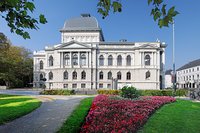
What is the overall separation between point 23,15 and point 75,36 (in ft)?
238

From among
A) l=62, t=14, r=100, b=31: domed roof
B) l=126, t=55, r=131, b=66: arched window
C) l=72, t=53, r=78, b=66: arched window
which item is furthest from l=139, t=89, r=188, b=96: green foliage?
l=62, t=14, r=100, b=31: domed roof

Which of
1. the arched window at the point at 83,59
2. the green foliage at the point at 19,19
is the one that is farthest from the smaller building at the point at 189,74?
the green foliage at the point at 19,19

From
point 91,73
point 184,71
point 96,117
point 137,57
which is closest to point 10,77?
point 91,73

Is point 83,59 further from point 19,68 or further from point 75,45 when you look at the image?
point 19,68

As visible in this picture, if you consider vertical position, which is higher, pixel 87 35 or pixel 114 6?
pixel 87 35

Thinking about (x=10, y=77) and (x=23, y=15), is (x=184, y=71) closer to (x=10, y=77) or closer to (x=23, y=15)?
(x=10, y=77)

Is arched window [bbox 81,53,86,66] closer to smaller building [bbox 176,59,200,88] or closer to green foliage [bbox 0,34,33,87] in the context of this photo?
green foliage [bbox 0,34,33,87]

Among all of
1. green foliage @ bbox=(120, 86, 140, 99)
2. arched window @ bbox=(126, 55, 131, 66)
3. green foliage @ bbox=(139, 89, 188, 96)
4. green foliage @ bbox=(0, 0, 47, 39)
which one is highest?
arched window @ bbox=(126, 55, 131, 66)

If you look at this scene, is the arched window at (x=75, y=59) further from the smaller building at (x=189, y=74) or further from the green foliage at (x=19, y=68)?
the smaller building at (x=189, y=74)

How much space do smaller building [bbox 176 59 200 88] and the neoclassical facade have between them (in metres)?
33.8

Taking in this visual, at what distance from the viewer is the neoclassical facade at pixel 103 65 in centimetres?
7050

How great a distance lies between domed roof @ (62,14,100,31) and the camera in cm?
7794

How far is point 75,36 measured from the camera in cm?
7781

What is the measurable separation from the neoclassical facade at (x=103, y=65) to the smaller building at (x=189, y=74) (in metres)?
33.8
